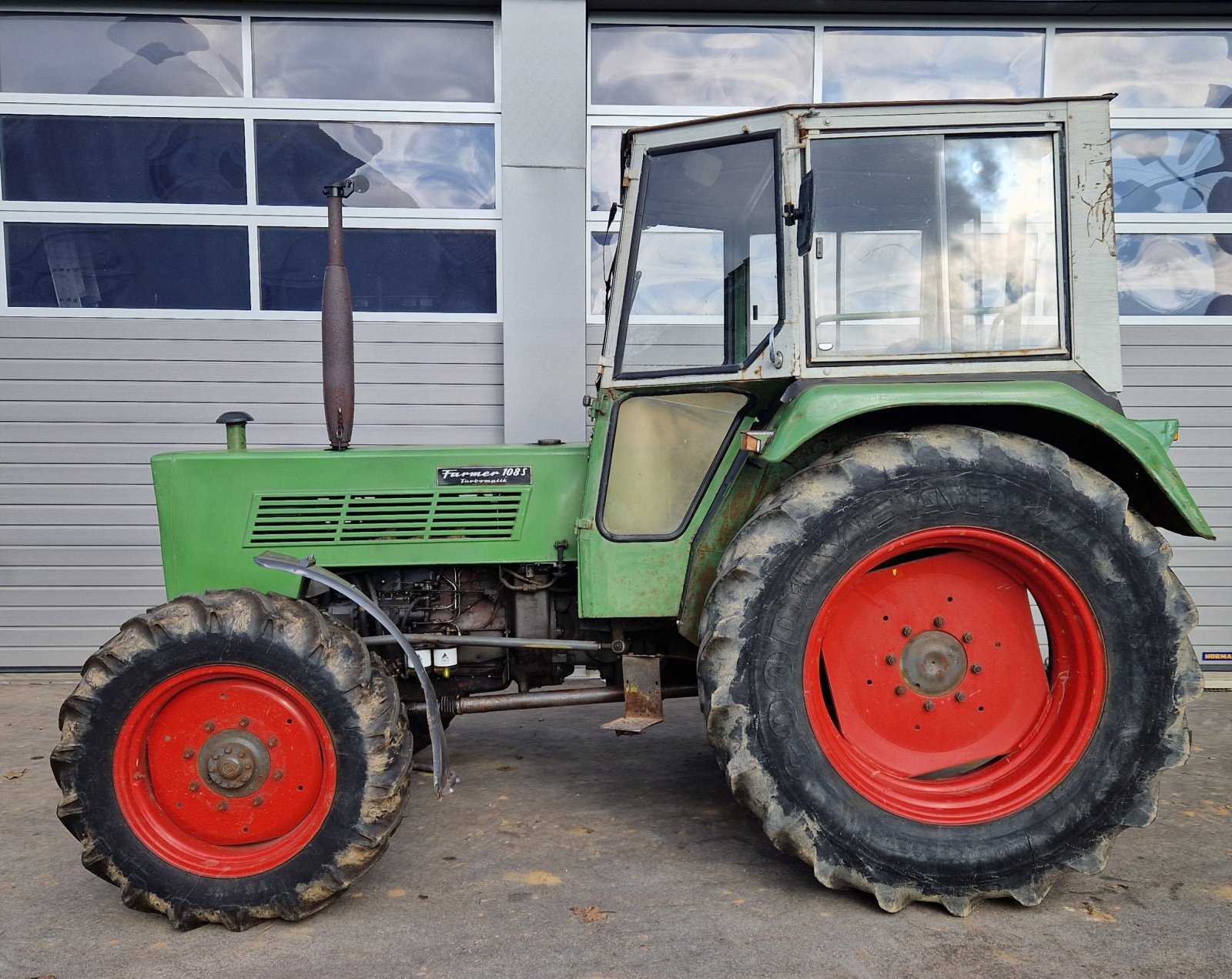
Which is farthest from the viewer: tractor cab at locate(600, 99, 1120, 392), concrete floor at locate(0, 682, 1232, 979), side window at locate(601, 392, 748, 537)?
side window at locate(601, 392, 748, 537)

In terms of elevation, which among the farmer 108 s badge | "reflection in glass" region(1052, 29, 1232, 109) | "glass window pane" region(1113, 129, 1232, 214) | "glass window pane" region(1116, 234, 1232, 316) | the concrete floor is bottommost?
the concrete floor

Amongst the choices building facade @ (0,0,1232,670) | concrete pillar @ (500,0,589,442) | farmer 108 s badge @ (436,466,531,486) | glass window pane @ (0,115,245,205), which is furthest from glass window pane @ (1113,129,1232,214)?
glass window pane @ (0,115,245,205)

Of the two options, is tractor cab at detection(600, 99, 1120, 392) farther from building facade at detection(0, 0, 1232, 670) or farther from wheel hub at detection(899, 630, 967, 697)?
building facade at detection(0, 0, 1232, 670)

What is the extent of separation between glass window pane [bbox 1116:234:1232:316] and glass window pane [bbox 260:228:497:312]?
163 inches

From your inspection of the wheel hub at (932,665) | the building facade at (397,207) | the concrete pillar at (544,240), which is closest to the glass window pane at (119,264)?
the building facade at (397,207)

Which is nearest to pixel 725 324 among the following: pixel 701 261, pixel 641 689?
pixel 701 261

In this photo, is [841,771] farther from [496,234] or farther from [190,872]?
[496,234]

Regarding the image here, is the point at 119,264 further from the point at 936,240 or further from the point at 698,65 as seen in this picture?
the point at 936,240

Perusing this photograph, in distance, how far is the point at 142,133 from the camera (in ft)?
18.2

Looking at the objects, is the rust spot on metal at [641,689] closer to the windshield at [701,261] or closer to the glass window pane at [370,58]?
the windshield at [701,261]

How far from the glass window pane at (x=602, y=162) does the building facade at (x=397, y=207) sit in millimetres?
16

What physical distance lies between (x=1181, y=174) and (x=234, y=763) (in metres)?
6.35

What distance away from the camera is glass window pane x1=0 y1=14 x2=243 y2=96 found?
551cm

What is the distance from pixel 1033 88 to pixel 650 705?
502 centimetres
